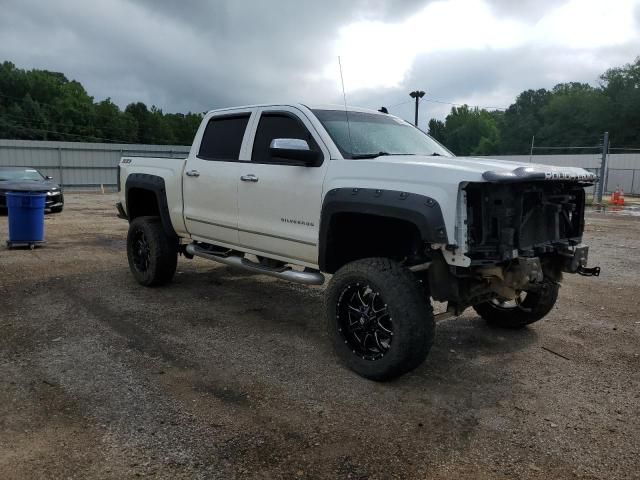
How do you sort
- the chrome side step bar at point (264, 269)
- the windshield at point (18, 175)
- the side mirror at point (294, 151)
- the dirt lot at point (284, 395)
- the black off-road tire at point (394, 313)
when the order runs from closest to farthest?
the dirt lot at point (284, 395) < the black off-road tire at point (394, 313) < the side mirror at point (294, 151) < the chrome side step bar at point (264, 269) < the windshield at point (18, 175)

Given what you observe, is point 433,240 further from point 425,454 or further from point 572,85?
point 572,85

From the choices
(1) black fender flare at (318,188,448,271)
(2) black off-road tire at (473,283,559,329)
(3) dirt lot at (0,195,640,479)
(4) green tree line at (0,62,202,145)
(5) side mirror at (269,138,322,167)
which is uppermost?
(4) green tree line at (0,62,202,145)

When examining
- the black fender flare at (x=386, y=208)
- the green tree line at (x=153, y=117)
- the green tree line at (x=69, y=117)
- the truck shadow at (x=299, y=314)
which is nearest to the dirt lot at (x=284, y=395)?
the truck shadow at (x=299, y=314)

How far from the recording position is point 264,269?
16.4ft

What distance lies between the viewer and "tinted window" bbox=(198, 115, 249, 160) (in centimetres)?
530

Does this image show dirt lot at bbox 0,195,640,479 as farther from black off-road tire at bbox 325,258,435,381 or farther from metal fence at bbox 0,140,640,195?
metal fence at bbox 0,140,640,195

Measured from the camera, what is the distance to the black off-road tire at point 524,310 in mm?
4715

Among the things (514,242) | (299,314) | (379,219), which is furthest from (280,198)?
(514,242)

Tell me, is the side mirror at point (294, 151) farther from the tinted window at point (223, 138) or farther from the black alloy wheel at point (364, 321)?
the tinted window at point (223, 138)

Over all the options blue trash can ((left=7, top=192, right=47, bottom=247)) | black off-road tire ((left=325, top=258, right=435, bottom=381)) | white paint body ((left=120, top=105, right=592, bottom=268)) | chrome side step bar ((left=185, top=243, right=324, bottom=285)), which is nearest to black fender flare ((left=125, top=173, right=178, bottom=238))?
white paint body ((left=120, top=105, right=592, bottom=268))

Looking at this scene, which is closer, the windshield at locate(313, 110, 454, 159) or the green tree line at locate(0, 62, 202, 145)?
the windshield at locate(313, 110, 454, 159)

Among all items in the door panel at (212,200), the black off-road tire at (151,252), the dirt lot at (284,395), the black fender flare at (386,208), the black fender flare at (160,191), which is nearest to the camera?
the dirt lot at (284,395)

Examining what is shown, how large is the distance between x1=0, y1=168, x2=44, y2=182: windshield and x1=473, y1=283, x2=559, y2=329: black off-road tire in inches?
590

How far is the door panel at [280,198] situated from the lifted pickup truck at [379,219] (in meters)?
0.01
